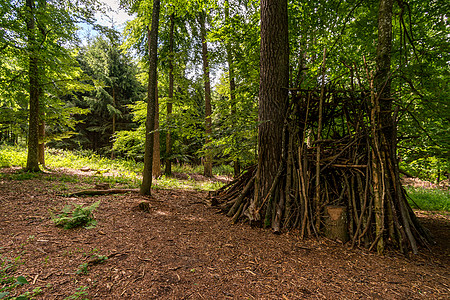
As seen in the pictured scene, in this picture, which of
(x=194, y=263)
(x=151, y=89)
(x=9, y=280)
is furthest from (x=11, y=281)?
(x=151, y=89)

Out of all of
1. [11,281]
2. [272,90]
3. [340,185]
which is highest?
[272,90]

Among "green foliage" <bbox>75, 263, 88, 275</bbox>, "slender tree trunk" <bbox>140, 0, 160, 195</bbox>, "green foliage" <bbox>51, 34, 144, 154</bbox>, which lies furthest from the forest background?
"green foliage" <bbox>51, 34, 144, 154</bbox>

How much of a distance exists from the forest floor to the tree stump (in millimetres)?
142

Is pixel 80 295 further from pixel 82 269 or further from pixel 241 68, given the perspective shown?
pixel 241 68

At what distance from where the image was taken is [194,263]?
8.46 ft

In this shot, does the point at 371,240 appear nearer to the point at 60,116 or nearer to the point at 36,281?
the point at 36,281

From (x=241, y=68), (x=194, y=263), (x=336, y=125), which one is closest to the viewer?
(x=194, y=263)

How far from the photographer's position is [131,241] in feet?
9.82

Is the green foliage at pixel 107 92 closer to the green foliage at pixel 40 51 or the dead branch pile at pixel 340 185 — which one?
the green foliage at pixel 40 51

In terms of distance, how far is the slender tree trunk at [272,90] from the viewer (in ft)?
13.6

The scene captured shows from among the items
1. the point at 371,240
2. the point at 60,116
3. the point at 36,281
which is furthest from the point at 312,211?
the point at 60,116

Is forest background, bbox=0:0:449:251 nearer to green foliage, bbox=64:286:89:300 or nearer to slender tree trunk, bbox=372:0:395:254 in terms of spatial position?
slender tree trunk, bbox=372:0:395:254

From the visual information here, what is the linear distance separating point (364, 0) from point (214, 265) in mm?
6739

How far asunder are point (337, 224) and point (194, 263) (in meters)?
2.43
